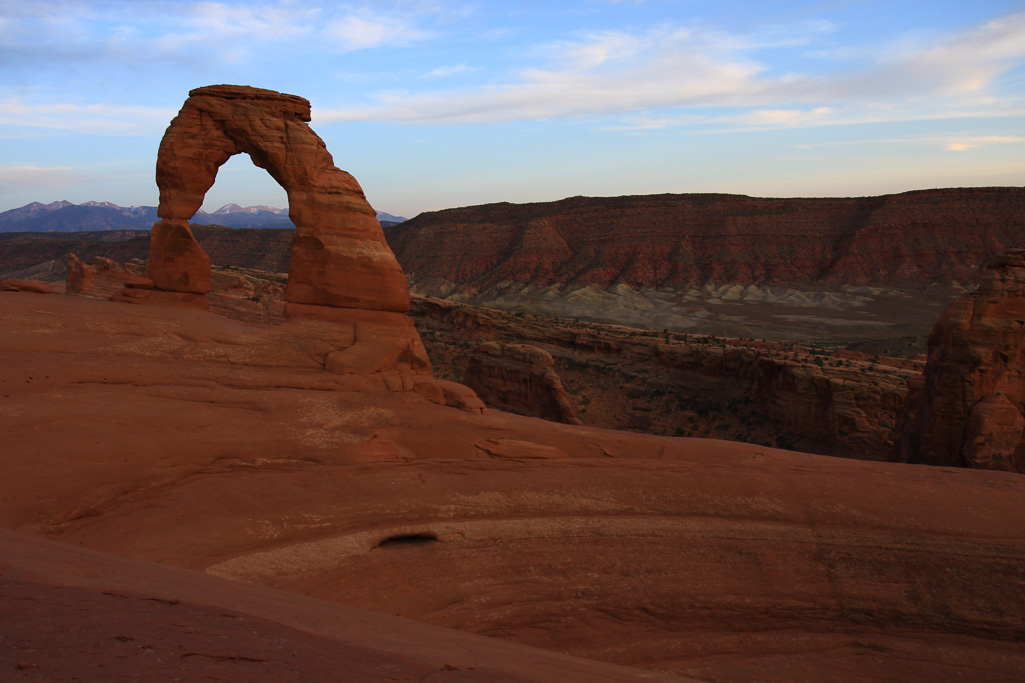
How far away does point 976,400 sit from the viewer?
16.6m

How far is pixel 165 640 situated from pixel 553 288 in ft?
273

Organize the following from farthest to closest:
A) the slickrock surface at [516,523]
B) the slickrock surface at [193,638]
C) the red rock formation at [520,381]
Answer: the red rock formation at [520,381]
the slickrock surface at [516,523]
the slickrock surface at [193,638]

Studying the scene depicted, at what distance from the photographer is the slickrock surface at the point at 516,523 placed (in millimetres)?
8195

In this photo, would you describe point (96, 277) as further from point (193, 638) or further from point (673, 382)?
point (193, 638)

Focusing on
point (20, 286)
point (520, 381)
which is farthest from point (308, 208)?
point (520, 381)

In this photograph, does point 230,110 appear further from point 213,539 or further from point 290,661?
point 290,661

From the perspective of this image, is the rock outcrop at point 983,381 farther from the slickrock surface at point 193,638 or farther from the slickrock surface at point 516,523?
the slickrock surface at point 193,638

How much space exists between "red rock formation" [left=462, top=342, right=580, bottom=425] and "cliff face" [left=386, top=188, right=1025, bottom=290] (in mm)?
58729

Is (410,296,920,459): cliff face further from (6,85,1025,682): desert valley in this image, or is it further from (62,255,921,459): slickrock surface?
(6,85,1025,682): desert valley

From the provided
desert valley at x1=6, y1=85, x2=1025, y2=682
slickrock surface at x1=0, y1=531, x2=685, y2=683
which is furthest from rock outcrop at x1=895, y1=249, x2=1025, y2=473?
slickrock surface at x1=0, y1=531, x2=685, y2=683

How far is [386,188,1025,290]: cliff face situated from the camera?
8519 centimetres

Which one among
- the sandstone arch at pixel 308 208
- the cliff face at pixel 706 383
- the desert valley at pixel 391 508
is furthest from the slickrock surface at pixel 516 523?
the cliff face at pixel 706 383

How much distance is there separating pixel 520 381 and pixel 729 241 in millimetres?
70779

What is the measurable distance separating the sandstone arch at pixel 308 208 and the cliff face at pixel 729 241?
73188 mm
